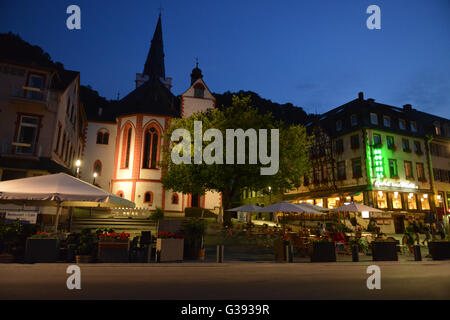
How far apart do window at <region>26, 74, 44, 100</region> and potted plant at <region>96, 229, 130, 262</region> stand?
13.5 m

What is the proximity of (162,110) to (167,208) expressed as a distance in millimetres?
11420

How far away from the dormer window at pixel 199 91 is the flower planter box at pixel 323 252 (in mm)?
28321

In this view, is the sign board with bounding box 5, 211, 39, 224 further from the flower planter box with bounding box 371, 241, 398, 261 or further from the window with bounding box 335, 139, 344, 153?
the window with bounding box 335, 139, 344, 153

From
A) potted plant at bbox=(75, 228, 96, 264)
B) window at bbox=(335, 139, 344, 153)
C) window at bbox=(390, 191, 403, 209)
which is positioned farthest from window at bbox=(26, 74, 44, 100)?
window at bbox=(390, 191, 403, 209)

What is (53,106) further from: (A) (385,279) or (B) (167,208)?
(A) (385,279)

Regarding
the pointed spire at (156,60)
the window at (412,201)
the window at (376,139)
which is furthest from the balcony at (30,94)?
the pointed spire at (156,60)

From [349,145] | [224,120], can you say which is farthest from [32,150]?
[349,145]

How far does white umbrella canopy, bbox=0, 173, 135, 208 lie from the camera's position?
8.88 meters

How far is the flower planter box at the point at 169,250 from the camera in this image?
1110 centimetres

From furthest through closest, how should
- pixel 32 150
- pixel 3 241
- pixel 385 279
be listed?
pixel 32 150, pixel 3 241, pixel 385 279

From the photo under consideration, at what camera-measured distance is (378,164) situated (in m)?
29.2

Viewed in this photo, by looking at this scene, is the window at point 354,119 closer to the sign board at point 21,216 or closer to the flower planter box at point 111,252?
the flower planter box at point 111,252

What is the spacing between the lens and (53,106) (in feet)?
65.1
